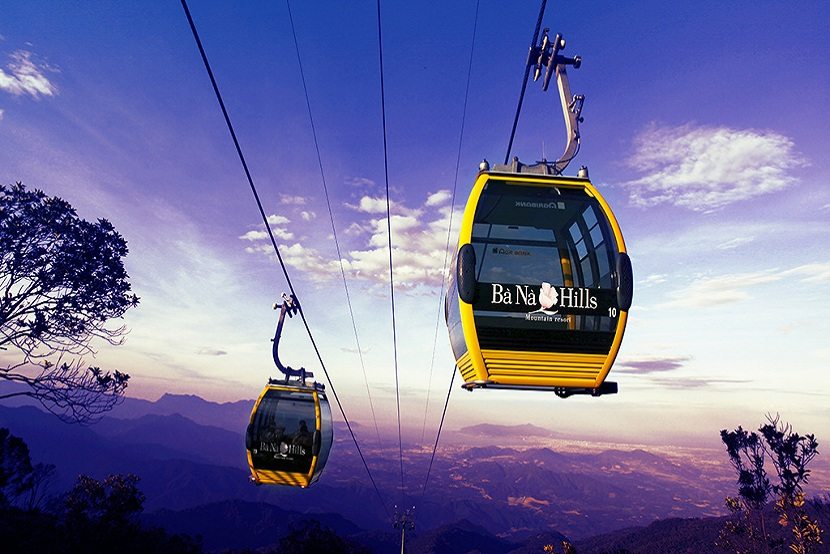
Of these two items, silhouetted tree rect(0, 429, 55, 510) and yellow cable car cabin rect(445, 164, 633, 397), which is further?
silhouetted tree rect(0, 429, 55, 510)

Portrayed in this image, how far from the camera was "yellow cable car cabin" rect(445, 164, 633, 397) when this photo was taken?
15.0 ft

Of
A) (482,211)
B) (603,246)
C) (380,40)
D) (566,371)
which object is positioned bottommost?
(566,371)

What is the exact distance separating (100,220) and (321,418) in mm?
15091

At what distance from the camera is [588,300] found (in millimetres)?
4691

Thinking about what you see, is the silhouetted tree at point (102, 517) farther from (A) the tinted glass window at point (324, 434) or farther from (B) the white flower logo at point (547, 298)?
(B) the white flower logo at point (547, 298)

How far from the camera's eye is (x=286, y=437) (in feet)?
41.1

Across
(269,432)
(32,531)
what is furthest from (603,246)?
(32,531)

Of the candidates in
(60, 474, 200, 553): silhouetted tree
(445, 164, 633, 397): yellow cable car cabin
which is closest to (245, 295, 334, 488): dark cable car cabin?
(445, 164, 633, 397): yellow cable car cabin

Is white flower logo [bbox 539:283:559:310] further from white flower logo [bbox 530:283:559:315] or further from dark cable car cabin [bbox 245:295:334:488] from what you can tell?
dark cable car cabin [bbox 245:295:334:488]

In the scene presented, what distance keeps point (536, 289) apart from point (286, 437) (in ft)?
33.6

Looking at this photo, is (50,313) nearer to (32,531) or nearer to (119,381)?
(119,381)

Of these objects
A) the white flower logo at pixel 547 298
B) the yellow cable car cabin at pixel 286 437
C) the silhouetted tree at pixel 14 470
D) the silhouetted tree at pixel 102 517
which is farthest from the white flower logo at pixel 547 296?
the silhouetted tree at pixel 14 470

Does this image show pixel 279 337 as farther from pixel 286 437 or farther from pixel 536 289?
pixel 536 289

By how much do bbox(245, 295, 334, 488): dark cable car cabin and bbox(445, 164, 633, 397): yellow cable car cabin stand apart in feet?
28.8
